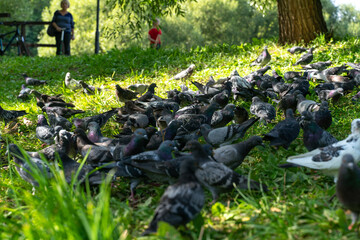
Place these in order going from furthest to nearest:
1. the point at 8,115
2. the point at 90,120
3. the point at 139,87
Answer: the point at 139,87 → the point at 8,115 → the point at 90,120

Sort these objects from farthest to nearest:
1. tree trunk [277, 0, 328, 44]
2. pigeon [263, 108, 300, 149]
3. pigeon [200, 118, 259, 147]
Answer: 1. tree trunk [277, 0, 328, 44]
2. pigeon [200, 118, 259, 147]
3. pigeon [263, 108, 300, 149]

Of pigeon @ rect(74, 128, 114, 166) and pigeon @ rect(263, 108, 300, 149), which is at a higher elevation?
pigeon @ rect(263, 108, 300, 149)

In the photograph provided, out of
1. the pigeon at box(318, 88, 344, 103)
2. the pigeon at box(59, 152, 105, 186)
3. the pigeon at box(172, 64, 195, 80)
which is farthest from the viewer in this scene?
the pigeon at box(172, 64, 195, 80)

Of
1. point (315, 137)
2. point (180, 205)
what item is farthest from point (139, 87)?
point (180, 205)

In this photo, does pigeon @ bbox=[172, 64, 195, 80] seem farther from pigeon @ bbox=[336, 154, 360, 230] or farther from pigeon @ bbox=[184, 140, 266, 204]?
pigeon @ bbox=[336, 154, 360, 230]

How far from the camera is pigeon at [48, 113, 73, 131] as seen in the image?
593 cm

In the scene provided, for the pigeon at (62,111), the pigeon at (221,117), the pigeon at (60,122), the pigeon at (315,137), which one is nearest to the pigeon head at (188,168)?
the pigeon at (315,137)

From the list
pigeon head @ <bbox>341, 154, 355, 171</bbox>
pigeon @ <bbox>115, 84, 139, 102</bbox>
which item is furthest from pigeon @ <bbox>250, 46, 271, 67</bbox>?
pigeon head @ <bbox>341, 154, 355, 171</bbox>

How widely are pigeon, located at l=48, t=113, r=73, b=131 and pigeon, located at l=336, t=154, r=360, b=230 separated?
169 inches

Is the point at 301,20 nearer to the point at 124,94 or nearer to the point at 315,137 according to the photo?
the point at 124,94

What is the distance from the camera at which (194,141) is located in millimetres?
4020

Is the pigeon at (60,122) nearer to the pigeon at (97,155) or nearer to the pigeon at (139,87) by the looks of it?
the pigeon at (97,155)

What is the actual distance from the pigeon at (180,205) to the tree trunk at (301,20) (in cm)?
919

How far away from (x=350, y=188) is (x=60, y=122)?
4.48m
